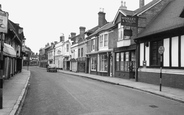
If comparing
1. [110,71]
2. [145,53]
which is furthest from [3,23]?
[110,71]

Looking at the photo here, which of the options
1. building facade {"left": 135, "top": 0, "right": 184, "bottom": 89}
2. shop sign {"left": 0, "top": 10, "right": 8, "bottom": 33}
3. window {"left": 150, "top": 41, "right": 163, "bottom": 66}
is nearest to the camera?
shop sign {"left": 0, "top": 10, "right": 8, "bottom": 33}

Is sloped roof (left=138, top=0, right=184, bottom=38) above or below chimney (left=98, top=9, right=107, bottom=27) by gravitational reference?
below

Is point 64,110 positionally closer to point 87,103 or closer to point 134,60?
point 87,103

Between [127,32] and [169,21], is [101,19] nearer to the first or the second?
[127,32]

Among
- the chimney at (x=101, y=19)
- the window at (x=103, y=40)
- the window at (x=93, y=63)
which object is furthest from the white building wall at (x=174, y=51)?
the chimney at (x=101, y=19)

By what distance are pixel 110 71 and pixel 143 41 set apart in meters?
8.78

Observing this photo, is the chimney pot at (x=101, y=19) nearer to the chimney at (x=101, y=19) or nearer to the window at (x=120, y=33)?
the chimney at (x=101, y=19)

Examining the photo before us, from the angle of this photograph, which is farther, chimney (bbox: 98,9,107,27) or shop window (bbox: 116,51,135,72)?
chimney (bbox: 98,9,107,27)

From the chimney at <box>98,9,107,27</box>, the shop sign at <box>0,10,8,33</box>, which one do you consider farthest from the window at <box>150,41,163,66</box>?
the chimney at <box>98,9,107,27</box>

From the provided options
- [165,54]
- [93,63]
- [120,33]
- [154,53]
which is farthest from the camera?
[93,63]

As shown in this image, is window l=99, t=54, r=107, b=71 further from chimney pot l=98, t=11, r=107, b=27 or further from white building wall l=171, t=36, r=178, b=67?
white building wall l=171, t=36, r=178, b=67

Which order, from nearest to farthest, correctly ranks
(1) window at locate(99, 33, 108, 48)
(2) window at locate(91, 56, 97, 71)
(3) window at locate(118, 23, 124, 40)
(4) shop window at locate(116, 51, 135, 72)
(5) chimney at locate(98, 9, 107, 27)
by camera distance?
(4) shop window at locate(116, 51, 135, 72) < (3) window at locate(118, 23, 124, 40) < (1) window at locate(99, 33, 108, 48) < (2) window at locate(91, 56, 97, 71) < (5) chimney at locate(98, 9, 107, 27)

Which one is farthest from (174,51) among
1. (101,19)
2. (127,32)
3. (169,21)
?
(101,19)

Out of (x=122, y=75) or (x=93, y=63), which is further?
(x=93, y=63)
